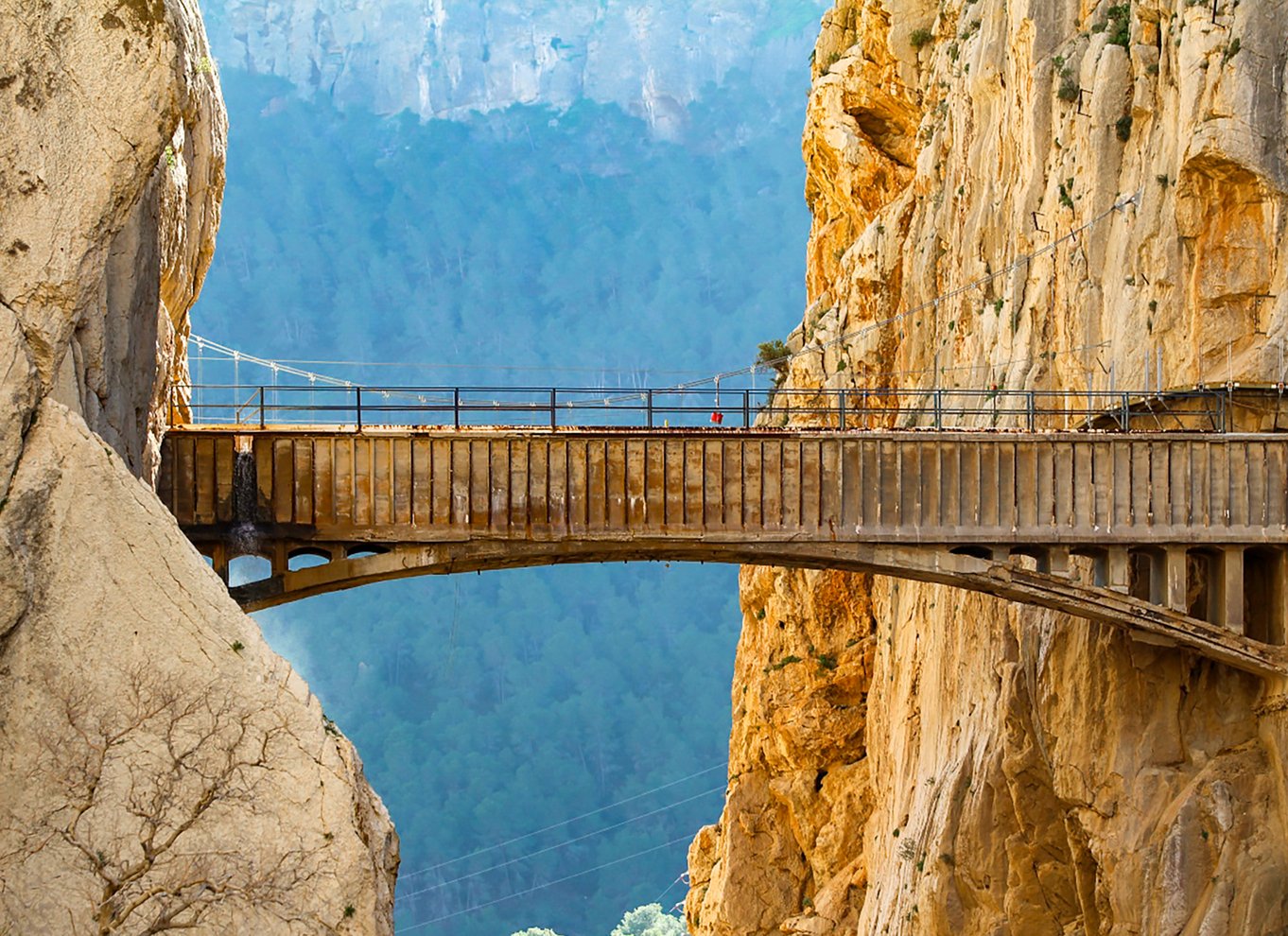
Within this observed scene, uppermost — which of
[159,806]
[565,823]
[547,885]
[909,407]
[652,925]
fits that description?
[909,407]

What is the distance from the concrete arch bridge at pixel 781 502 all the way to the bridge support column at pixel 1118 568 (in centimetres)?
2

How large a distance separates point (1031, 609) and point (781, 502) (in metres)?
7.45

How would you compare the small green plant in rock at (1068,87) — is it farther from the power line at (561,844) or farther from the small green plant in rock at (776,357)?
the power line at (561,844)

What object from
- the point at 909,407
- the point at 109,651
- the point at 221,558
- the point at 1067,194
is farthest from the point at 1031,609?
the point at 109,651

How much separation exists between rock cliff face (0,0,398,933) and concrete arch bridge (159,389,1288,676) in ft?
22.7

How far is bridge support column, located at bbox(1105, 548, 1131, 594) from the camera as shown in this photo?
24.9m

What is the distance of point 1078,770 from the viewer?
28.2m

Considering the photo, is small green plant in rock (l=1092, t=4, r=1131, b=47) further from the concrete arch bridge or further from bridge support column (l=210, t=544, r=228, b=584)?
bridge support column (l=210, t=544, r=228, b=584)

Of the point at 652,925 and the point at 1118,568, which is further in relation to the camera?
the point at 652,925

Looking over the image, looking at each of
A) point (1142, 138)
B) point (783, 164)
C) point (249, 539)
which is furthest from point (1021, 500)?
point (783, 164)

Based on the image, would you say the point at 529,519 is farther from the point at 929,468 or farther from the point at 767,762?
the point at 767,762

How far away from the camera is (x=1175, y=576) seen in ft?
82.2

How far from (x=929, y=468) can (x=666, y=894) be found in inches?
3298

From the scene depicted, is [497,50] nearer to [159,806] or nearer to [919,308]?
[919,308]
